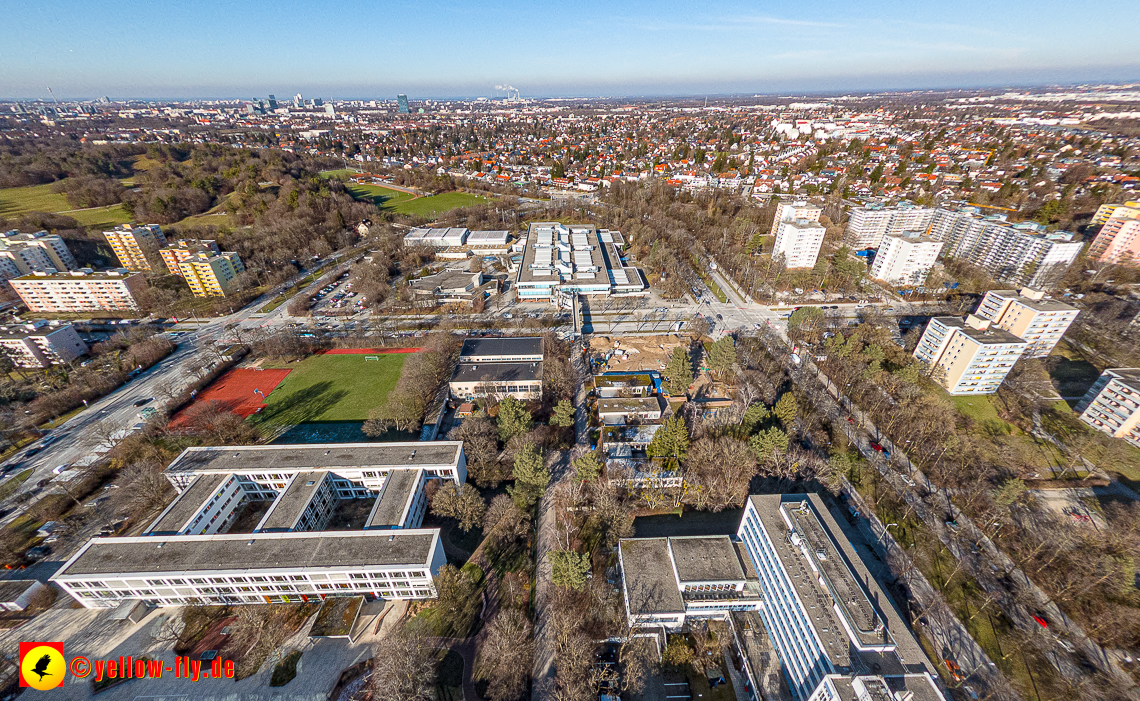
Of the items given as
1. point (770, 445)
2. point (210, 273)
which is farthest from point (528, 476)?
point (210, 273)

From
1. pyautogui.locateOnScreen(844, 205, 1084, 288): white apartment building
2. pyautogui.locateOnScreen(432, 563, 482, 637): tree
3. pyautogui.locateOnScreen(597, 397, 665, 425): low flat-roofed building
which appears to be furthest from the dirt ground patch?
pyautogui.locateOnScreen(844, 205, 1084, 288): white apartment building

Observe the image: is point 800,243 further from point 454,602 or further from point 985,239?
point 454,602

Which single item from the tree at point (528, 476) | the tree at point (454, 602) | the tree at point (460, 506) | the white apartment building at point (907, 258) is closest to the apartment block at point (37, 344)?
the tree at point (460, 506)

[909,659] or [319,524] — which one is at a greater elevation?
[909,659]

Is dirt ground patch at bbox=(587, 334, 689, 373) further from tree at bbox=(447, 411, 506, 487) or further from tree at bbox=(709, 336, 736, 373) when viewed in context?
tree at bbox=(447, 411, 506, 487)

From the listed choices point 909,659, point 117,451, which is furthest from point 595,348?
point 117,451

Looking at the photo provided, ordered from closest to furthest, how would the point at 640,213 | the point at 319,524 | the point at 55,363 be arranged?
the point at 319,524
the point at 55,363
the point at 640,213

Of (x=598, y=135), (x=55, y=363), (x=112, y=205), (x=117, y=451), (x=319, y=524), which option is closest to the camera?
(x=319, y=524)

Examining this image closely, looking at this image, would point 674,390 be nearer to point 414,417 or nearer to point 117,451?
point 414,417
